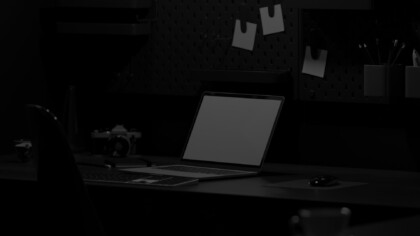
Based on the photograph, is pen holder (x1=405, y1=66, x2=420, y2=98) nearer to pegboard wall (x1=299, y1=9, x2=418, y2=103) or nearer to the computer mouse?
pegboard wall (x1=299, y1=9, x2=418, y2=103)

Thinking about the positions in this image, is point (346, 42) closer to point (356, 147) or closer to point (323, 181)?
point (356, 147)

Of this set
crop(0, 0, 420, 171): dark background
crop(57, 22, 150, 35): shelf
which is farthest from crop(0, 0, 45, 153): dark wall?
crop(57, 22, 150, 35): shelf

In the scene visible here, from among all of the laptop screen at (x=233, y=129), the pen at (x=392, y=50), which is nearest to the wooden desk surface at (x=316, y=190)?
the laptop screen at (x=233, y=129)

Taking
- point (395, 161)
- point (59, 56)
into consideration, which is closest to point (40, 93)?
point (59, 56)

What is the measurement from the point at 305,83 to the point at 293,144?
9.0 inches

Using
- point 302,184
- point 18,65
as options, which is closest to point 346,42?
point 302,184

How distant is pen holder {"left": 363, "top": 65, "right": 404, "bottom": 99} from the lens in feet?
12.3

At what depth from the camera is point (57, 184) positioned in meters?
2.77

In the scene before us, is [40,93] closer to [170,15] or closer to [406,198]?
[170,15]

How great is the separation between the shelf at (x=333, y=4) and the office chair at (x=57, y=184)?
132 cm

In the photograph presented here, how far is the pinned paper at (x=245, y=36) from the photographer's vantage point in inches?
163

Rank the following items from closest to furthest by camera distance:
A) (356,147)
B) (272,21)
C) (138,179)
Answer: (138,179)
(356,147)
(272,21)

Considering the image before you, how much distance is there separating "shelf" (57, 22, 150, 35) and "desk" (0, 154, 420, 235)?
696 millimetres

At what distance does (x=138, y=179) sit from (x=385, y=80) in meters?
0.91
